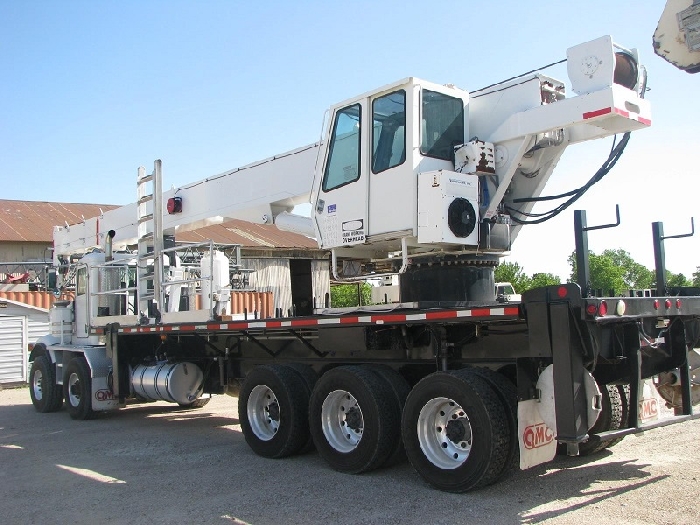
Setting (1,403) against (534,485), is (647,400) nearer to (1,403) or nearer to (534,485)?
(534,485)

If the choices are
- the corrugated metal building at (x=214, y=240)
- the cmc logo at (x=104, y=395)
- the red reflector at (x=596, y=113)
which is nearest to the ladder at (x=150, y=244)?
the cmc logo at (x=104, y=395)

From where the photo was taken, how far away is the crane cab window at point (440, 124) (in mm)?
7207

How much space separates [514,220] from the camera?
7605mm

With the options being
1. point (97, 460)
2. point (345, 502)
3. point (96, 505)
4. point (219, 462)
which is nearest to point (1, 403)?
point (97, 460)

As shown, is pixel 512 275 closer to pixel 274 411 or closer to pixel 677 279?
pixel 677 279

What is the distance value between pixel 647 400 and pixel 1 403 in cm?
1394

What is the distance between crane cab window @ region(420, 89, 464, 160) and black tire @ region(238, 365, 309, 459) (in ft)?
9.91

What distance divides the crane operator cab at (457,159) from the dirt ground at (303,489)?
6.48 feet

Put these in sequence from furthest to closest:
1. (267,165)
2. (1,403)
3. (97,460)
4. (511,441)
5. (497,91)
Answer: (1,403)
(267,165)
(97,460)
(497,91)
(511,441)

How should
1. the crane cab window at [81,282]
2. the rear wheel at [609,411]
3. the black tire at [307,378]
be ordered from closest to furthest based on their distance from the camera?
1. the rear wheel at [609,411]
2. the black tire at [307,378]
3. the crane cab window at [81,282]

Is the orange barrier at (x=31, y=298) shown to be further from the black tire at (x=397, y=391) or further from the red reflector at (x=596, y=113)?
the red reflector at (x=596, y=113)

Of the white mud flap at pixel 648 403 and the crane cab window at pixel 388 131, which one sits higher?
the crane cab window at pixel 388 131

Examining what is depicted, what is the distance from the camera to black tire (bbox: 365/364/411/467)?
711cm

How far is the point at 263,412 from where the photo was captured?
28.4 feet
